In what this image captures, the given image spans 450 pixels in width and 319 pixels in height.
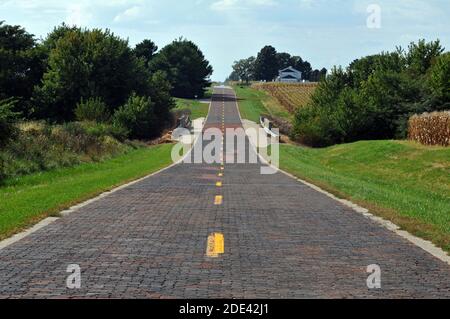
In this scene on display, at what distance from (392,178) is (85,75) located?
143ft

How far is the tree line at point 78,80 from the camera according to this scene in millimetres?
71688

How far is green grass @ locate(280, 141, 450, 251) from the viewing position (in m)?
14.7

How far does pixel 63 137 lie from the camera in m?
39.2

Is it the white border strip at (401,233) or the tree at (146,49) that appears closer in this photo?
the white border strip at (401,233)

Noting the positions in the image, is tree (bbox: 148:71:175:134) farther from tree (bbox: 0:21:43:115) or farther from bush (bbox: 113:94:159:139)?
tree (bbox: 0:21:43:115)

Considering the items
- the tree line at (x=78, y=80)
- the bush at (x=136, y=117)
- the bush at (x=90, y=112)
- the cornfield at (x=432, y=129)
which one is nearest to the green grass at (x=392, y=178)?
the cornfield at (x=432, y=129)

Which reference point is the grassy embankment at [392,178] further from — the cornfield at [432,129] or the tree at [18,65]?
the tree at [18,65]

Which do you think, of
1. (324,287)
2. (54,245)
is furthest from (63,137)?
(324,287)

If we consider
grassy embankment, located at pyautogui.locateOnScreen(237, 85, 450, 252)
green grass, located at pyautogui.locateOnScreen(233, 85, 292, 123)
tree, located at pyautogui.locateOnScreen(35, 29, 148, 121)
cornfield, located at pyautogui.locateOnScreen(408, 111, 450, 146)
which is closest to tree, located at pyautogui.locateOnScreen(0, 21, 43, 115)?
tree, located at pyautogui.locateOnScreen(35, 29, 148, 121)

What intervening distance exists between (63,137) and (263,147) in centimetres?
2044

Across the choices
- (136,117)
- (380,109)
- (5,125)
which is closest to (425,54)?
(380,109)

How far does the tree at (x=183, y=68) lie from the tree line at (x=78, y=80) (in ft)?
177

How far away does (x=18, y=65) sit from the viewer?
→ 7788 centimetres
